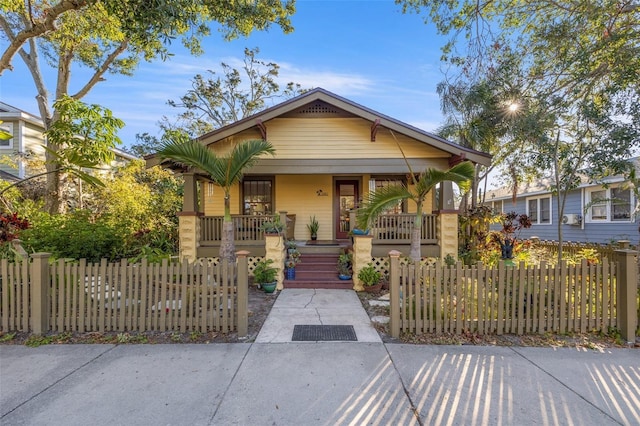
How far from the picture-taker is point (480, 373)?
3.47 meters

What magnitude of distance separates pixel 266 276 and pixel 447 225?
520cm

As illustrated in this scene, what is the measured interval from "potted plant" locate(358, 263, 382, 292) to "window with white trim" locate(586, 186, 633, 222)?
10.6 m

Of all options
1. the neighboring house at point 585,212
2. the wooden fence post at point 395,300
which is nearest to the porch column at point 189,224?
the wooden fence post at point 395,300

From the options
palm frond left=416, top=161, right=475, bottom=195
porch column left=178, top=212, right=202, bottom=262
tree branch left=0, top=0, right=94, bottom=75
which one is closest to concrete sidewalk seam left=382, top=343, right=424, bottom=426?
palm frond left=416, top=161, right=475, bottom=195

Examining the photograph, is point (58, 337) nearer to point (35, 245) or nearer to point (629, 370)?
point (35, 245)

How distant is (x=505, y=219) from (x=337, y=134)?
618cm

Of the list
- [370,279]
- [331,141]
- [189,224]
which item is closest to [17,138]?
[189,224]

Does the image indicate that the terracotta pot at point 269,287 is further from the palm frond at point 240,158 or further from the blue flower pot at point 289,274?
the palm frond at point 240,158

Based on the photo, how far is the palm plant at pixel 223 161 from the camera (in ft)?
21.1

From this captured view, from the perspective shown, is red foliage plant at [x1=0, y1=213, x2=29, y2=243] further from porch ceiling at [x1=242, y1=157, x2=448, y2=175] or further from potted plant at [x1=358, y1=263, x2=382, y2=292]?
potted plant at [x1=358, y1=263, x2=382, y2=292]

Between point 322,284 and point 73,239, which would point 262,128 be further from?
point 73,239

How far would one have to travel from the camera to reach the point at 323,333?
469 centimetres

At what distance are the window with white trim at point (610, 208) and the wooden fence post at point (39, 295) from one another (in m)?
16.8

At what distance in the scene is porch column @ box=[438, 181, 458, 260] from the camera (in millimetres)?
8227
